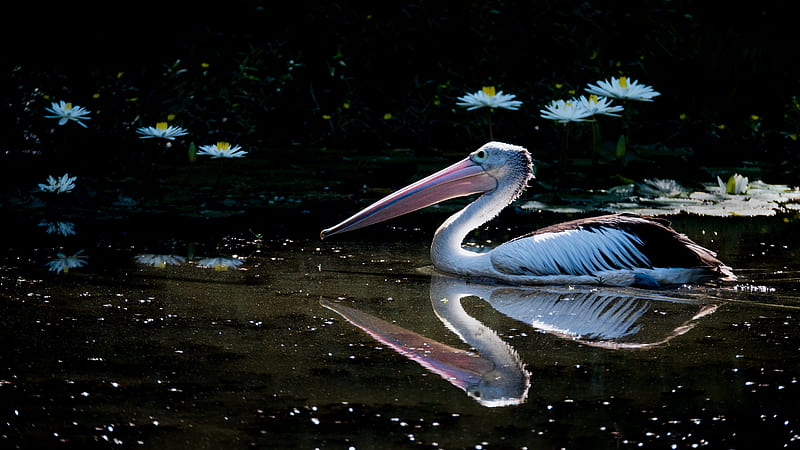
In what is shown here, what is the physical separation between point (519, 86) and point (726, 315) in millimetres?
7341

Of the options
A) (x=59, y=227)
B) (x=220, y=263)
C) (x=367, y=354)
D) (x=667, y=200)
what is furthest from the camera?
(x=667, y=200)

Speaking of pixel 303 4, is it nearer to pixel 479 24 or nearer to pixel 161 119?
pixel 479 24

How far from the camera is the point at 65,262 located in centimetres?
577

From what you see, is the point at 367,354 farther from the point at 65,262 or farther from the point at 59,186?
the point at 59,186

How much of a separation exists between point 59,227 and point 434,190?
2410 mm

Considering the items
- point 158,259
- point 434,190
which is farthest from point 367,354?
point 434,190

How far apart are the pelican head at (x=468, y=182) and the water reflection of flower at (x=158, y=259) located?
0.94m

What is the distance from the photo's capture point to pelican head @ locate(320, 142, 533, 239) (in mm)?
6434

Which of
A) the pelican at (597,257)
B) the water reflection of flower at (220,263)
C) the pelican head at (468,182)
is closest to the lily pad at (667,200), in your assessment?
the pelican head at (468,182)

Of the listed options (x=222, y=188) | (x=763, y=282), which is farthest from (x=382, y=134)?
(x=763, y=282)

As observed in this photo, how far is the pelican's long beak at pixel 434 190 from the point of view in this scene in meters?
6.47

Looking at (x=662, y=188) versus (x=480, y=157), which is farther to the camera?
(x=662, y=188)

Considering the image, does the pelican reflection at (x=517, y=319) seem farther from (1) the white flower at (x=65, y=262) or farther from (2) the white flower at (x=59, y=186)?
(2) the white flower at (x=59, y=186)

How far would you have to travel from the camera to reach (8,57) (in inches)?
390
